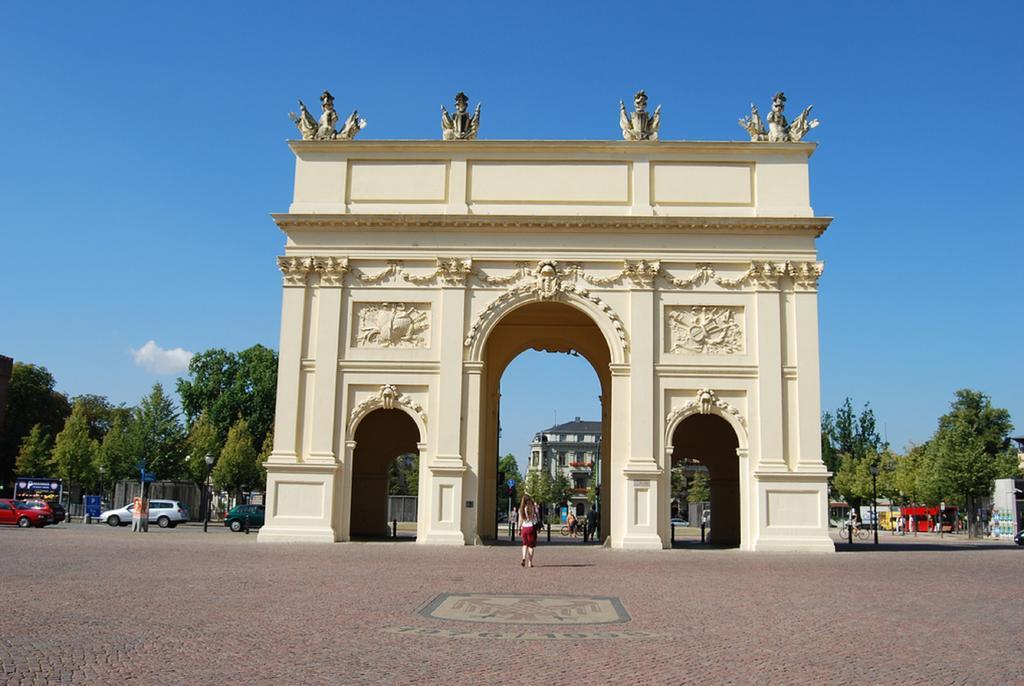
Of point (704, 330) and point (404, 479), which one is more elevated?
point (704, 330)

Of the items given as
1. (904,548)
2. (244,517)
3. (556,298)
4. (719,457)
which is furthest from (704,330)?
(244,517)

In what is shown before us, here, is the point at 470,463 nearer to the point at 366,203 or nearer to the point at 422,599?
the point at 366,203

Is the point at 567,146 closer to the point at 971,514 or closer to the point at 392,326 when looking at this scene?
the point at 392,326

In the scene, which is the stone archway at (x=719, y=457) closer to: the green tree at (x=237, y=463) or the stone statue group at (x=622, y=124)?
the stone statue group at (x=622, y=124)

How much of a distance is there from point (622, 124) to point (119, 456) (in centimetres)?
5152

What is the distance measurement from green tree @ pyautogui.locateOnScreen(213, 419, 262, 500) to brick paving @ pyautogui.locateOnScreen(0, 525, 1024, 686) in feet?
165

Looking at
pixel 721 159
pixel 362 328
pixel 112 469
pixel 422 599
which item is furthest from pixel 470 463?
pixel 112 469

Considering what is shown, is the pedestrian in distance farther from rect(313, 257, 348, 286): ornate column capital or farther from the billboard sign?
the billboard sign

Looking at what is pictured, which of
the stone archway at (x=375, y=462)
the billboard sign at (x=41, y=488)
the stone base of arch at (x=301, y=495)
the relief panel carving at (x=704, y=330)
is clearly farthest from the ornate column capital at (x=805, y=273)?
the billboard sign at (x=41, y=488)

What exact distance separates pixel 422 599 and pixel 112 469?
2486 inches

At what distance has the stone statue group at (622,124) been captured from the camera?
114 feet

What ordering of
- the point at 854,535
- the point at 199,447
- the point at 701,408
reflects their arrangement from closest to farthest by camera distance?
1. the point at 701,408
2. the point at 854,535
3. the point at 199,447

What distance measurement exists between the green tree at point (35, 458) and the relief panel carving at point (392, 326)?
48.5 meters

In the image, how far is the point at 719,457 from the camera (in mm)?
38750
